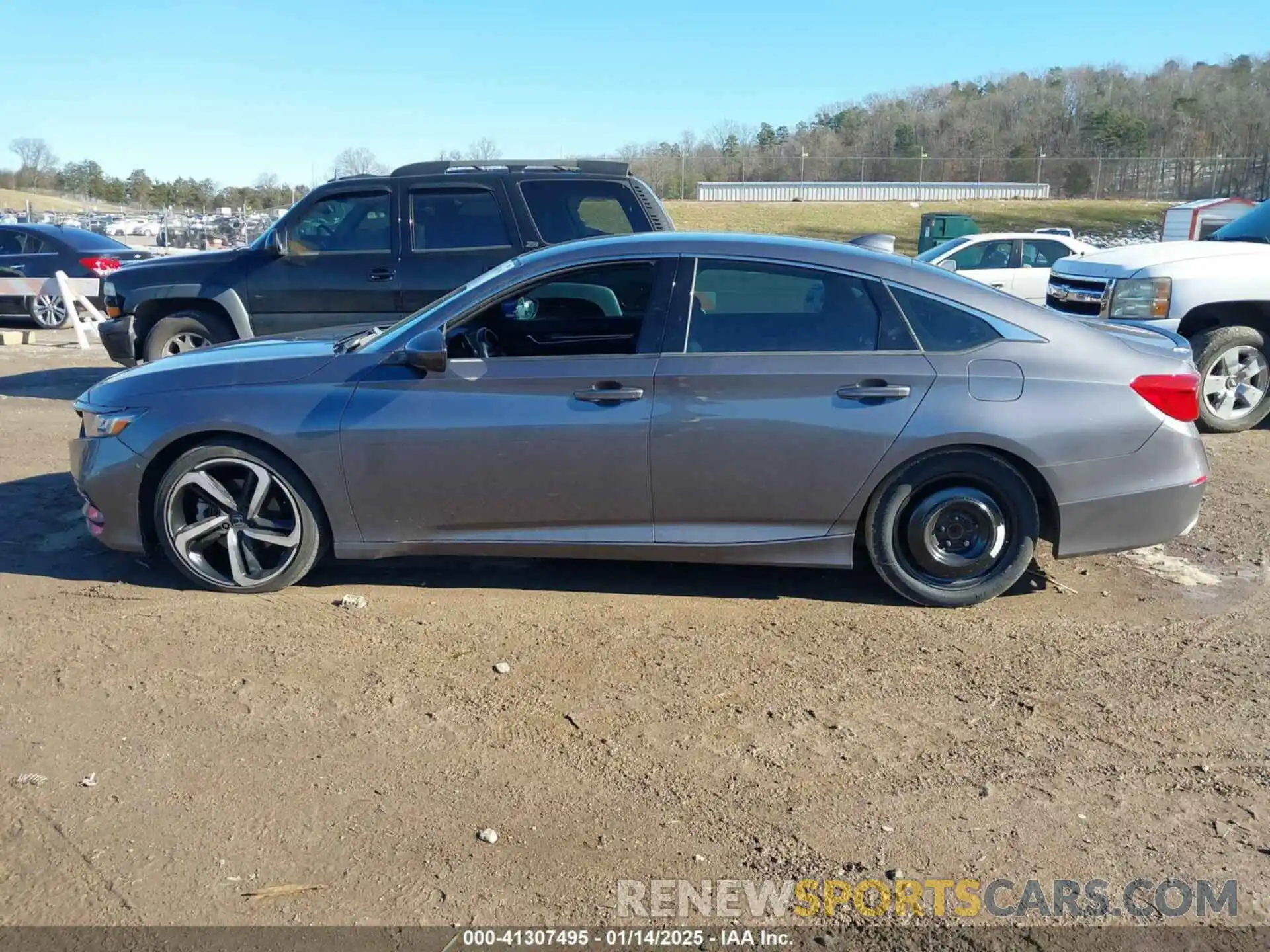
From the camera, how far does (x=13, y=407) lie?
9.32 m

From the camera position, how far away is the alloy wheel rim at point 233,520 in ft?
15.8

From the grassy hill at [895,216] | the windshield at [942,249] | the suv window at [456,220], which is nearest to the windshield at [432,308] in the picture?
the suv window at [456,220]

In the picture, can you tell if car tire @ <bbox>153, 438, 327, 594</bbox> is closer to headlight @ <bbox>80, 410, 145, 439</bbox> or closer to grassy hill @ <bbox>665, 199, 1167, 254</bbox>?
headlight @ <bbox>80, 410, 145, 439</bbox>

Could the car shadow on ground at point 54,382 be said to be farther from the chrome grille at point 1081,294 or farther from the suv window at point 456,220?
the chrome grille at point 1081,294

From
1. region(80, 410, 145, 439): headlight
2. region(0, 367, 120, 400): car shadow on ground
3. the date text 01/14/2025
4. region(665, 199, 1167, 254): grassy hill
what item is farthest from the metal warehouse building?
the date text 01/14/2025

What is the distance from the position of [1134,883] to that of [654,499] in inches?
93.9

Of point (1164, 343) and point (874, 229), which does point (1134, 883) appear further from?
point (874, 229)

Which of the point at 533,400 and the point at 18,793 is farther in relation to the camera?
the point at 533,400

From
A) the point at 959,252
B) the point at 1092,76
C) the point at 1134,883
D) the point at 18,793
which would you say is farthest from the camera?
the point at 1092,76

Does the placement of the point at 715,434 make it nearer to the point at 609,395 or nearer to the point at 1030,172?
the point at 609,395

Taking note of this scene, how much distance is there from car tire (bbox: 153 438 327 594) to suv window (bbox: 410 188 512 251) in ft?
13.2

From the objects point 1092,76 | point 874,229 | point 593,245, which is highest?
point 1092,76

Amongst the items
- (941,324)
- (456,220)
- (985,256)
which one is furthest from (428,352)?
(985,256)

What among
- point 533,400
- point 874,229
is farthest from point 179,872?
point 874,229
